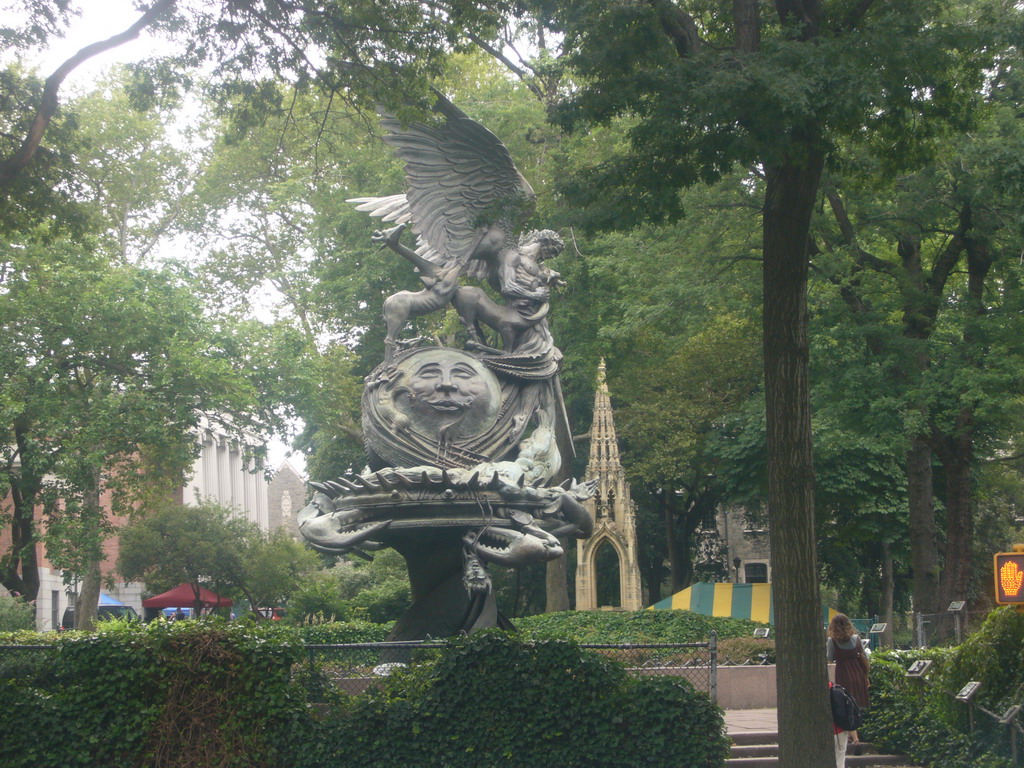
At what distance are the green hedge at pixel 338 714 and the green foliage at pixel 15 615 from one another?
20582 millimetres

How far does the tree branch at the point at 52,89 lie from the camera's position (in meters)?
13.0

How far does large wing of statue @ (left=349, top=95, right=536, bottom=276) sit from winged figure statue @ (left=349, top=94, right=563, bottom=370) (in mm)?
14

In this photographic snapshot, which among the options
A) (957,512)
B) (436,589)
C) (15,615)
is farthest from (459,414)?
(15,615)

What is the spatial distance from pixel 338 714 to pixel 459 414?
5365 millimetres

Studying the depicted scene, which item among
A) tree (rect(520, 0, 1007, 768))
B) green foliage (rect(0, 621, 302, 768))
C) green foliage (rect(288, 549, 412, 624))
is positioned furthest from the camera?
green foliage (rect(288, 549, 412, 624))

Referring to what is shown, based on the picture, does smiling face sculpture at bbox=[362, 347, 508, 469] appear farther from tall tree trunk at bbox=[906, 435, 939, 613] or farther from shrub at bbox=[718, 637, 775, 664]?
tall tree trunk at bbox=[906, 435, 939, 613]

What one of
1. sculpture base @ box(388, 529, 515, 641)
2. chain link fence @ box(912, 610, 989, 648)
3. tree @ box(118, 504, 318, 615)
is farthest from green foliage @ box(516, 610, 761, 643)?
tree @ box(118, 504, 318, 615)

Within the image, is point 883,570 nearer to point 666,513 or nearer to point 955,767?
point 666,513

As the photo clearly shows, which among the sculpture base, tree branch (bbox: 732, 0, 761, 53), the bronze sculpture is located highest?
tree branch (bbox: 732, 0, 761, 53)

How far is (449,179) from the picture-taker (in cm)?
1653

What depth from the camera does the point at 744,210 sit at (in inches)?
865

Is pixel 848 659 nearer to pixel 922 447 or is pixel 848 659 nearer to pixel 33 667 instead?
pixel 33 667

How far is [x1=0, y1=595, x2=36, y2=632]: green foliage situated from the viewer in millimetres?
29859

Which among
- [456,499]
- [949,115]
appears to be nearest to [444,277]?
[456,499]
